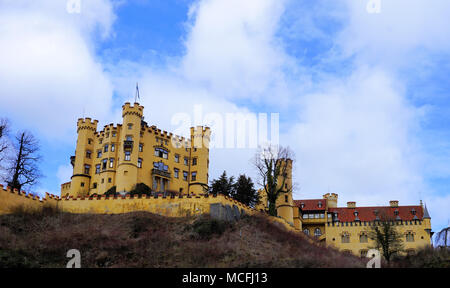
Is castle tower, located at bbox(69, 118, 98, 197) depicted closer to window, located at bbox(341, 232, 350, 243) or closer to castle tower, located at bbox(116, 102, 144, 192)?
castle tower, located at bbox(116, 102, 144, 192)

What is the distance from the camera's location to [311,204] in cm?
9388

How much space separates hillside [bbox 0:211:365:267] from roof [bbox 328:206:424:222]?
33.6m

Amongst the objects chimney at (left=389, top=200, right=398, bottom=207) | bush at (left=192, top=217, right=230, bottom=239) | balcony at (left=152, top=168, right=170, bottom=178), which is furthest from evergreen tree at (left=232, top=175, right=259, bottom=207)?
chimney at (left=389, top=200, right=398, bottom=207)

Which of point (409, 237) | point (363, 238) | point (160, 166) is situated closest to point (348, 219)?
point (363, 238)

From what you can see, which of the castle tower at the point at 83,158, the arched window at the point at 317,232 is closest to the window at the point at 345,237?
the arched window at the point at 317,232

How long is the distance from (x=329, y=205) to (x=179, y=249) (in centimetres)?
5254

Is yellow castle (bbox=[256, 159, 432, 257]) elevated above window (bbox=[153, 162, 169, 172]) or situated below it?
below

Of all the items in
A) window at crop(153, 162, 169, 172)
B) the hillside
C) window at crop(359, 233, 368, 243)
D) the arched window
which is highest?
window at crop(153, 162, 169, 172)

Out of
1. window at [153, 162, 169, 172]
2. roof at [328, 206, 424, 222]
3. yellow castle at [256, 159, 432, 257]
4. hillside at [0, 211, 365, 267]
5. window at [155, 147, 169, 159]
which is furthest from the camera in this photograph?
roof at [328, 206, 424, 222]

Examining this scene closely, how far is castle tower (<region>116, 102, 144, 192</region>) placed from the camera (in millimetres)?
73125

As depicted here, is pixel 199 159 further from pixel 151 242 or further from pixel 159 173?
pixel 151 242

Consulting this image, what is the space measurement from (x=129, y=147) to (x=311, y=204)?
3589cm

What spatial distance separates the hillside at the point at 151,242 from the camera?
45.3 m
